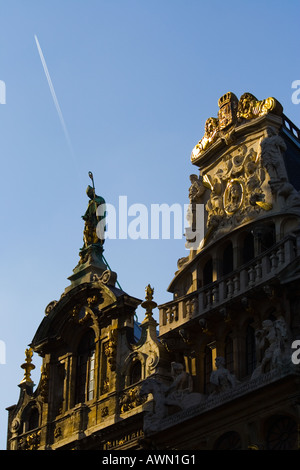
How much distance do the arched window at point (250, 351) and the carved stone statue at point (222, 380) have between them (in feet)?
2.60

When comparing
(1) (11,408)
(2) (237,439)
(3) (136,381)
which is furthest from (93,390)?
(2) (237,439)

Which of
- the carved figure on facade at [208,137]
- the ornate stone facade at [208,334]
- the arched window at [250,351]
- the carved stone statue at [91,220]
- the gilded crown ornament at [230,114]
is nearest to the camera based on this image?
the ornate stone facade at [208,334]

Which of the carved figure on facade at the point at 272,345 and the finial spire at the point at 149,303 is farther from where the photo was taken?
the finial spire at the point at 149,303

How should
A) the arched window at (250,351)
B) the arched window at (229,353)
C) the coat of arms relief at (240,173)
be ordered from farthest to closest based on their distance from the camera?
the coat of arms relief at (240,173), the arched window at (229,353), the arched window at (250,351)

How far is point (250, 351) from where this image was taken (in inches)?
1539

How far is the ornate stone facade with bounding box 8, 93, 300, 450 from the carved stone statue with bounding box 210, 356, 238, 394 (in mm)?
43

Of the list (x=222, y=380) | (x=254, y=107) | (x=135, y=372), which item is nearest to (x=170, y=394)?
(x=222, y=380)

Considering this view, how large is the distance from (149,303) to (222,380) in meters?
6.31

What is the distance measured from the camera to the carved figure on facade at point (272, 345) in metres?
36.5

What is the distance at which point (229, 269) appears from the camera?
41.5m

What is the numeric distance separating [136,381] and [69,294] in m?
5.34

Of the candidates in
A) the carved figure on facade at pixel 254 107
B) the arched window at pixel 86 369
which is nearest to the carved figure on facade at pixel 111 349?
the arched window at pixel 86 369

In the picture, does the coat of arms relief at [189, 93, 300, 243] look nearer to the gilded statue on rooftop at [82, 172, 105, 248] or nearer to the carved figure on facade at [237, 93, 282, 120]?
the carved figure on facade at [237, 93, 282, 120]

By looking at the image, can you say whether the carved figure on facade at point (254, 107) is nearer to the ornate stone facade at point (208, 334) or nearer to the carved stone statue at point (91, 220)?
the ornate stone facade at point (208, 334)
